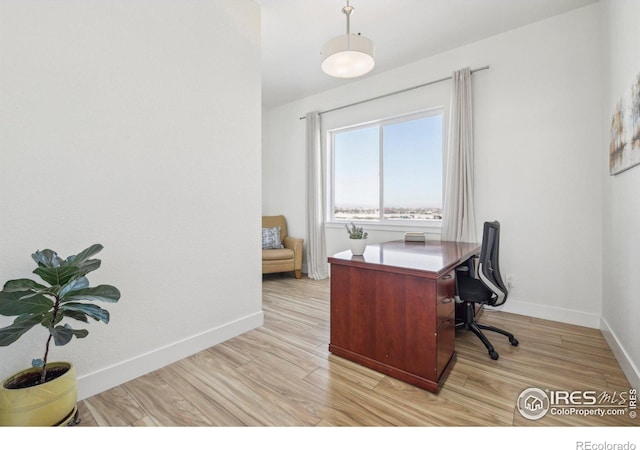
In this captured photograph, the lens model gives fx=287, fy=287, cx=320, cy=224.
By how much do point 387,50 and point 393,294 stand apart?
2.81 m

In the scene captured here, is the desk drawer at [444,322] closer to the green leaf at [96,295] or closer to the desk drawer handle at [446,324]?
the desk drawer handle at [446,324]

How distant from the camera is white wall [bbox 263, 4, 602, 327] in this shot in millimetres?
2512

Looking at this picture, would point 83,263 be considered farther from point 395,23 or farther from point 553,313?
point 553,313

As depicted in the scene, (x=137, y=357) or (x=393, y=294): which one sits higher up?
(x=393, y=294)

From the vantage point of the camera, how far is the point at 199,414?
1421 mm

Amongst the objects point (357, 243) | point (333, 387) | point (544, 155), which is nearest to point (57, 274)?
point (333, 387)

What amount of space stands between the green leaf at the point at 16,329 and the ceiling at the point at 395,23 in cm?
274

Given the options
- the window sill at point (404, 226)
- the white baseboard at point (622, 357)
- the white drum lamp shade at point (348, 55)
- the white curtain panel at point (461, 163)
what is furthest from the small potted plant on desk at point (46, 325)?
the window sill at point (404, 226)

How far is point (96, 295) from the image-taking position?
1.25 m

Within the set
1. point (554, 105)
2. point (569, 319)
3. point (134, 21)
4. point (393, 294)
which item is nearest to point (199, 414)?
point (393, 294)

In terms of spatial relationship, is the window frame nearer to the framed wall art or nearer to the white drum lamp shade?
the framed wall art

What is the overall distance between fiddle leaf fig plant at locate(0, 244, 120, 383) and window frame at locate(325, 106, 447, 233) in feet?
10.4

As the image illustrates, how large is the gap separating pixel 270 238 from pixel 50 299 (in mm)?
3243
